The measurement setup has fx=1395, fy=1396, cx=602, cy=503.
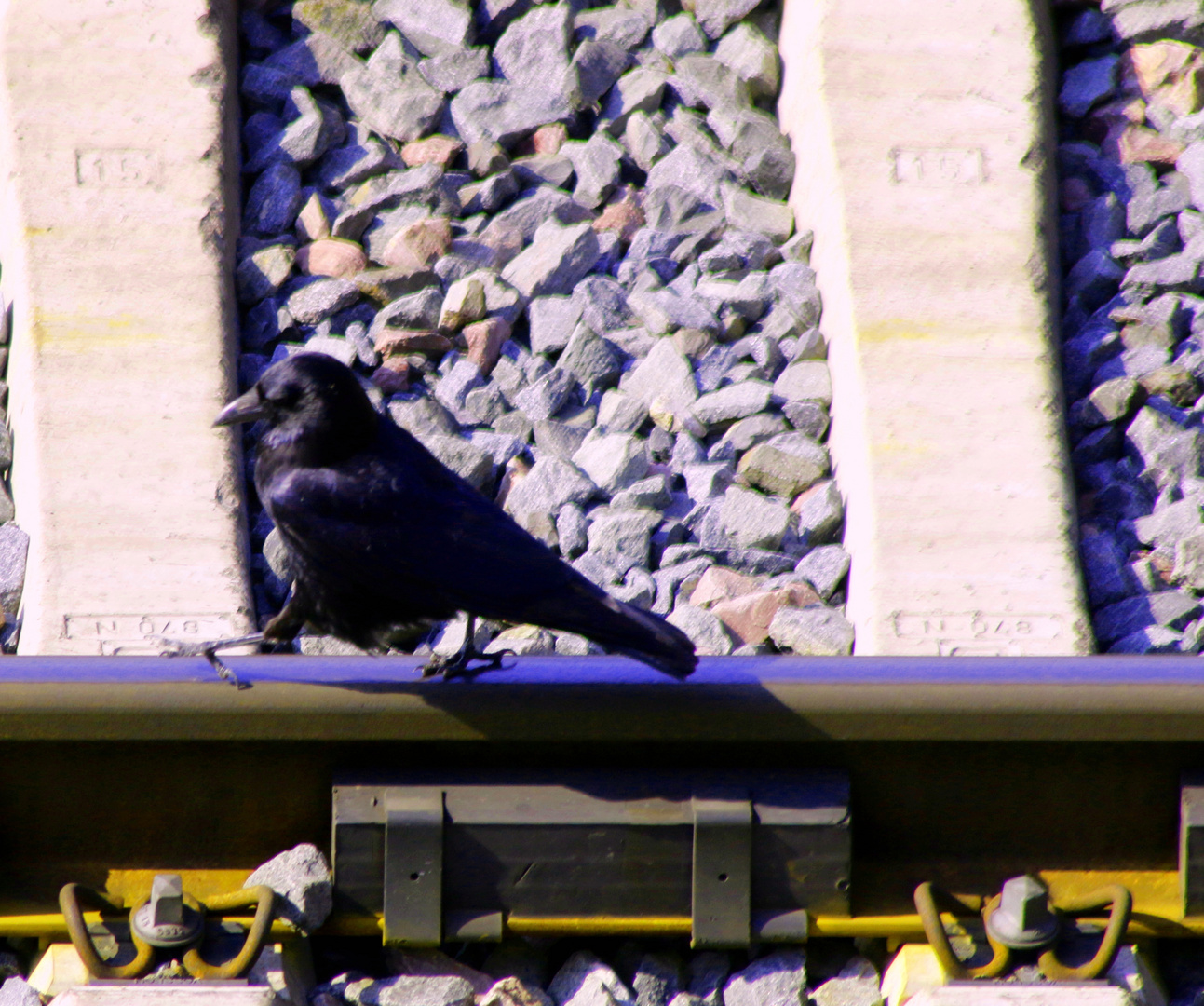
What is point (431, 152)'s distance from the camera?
4.45m

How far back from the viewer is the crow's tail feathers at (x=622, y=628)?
7.73ft

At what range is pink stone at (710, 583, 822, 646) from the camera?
3420mm

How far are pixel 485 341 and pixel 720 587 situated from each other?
3.47 feet

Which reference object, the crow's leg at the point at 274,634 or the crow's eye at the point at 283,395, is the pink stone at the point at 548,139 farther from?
the crow's leg at the point at 274,634

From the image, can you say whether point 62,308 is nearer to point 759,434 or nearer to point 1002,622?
point 759,434

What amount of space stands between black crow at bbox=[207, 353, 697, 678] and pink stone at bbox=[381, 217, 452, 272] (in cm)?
154

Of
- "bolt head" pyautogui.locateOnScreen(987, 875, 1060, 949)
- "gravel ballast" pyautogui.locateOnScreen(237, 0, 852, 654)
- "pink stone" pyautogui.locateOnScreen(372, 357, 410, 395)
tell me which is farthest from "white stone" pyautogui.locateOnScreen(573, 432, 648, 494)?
"bolt head" pyautogui.locateOnScreen(987, 875, 1060, 949)

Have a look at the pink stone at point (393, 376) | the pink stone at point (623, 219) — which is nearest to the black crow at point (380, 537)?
the pink stone at point (393, 376)

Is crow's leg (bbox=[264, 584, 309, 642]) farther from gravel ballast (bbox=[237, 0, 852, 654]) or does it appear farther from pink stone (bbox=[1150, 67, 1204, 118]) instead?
pink stone (bbox=[1150, 67, 1204, 118])

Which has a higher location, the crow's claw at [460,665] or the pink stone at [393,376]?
the pink stone at [393,376]

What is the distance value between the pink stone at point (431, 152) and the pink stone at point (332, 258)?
0.40 meters

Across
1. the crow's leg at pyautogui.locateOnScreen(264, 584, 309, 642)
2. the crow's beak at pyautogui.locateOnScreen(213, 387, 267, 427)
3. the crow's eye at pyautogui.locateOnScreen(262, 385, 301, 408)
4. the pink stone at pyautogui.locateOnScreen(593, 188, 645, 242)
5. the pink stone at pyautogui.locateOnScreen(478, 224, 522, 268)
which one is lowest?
the crow's leg at pyautogui.locateOnScreen(264, 584, 309, 642)

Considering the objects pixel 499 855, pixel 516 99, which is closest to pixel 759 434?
pixel 516 99

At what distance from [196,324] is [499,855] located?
2.20 meters
